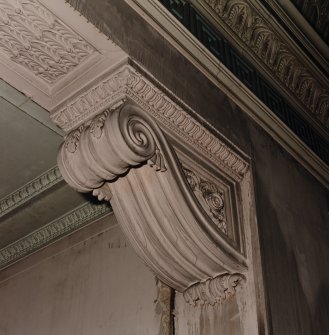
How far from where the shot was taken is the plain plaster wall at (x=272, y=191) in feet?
4.47

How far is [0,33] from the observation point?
1251mm

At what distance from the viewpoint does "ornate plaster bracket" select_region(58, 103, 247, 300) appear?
1205 millimetres

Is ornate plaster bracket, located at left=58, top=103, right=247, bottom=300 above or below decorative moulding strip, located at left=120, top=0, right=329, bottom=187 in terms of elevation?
below

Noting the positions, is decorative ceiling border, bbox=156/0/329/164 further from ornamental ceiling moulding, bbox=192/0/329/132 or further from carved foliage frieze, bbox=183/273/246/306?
carved foliage frieze, bbox=183/273/246/306

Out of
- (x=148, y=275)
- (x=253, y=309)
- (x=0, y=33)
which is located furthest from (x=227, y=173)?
(x=0, y=33)

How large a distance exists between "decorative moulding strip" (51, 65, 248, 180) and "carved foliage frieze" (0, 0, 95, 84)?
0.11 metres

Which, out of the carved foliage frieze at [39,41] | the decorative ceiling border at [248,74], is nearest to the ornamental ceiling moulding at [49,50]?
the carved foliage frieze at [39,41]

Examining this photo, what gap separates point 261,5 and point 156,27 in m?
0.68

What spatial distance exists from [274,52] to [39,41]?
119 cm

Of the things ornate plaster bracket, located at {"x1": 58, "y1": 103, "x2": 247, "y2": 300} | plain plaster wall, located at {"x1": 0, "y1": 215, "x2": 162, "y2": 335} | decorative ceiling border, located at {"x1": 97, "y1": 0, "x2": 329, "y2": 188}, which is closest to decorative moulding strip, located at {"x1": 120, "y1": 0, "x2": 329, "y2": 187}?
decorative ceiling border, located at {"x1": 97, "y1": 0, "x2": 329, "y2": 188}

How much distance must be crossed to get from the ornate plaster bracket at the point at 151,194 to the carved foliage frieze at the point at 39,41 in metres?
0.21

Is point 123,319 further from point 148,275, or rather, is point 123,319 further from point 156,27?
point 156,27

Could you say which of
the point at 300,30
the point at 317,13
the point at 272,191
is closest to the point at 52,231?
the point at 272,191

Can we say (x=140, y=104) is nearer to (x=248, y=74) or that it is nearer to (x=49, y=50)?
(x=49, y=50)
